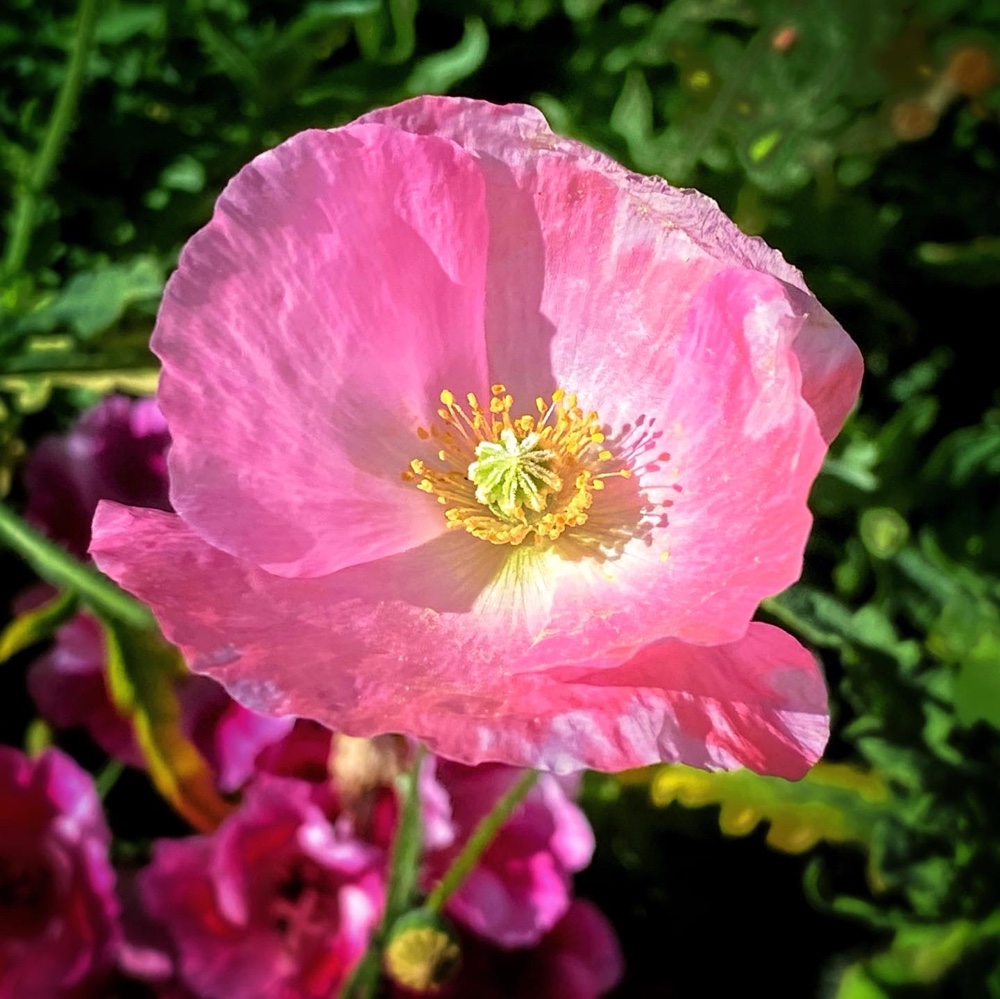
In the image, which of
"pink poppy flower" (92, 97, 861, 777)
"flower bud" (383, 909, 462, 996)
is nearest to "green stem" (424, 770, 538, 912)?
"flower bud" (383, 909, 462, 996)

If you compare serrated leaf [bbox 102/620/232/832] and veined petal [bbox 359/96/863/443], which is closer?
veined petal [bbox 359/96/863/443]

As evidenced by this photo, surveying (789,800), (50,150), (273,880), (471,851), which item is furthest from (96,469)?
(789,800)

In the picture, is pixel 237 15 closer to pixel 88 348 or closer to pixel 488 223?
pixel 88 348

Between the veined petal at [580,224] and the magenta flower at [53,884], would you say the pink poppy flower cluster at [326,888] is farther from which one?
the veined petal at [580,224]

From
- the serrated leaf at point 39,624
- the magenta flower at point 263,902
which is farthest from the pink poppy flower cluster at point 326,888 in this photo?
the serrated leaf at point 39,624

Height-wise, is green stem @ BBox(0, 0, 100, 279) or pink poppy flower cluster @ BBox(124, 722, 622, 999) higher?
green stem @ BBox(0, 0, 100, 279)

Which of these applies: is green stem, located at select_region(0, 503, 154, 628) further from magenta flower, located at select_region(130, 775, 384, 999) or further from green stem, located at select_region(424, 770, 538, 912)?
green stem, located at select_region(424, 770, 538, 912)
